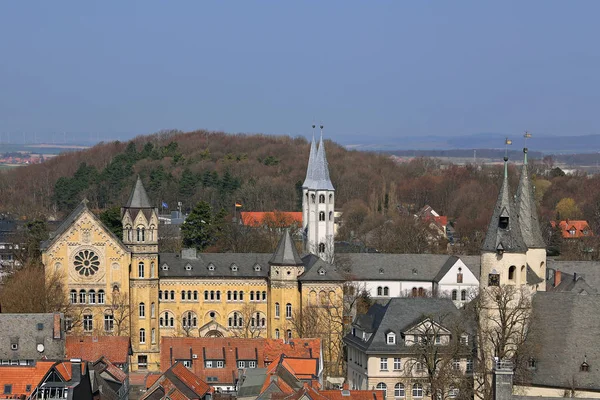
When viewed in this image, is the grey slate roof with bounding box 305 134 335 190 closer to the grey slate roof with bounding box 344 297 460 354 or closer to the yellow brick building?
the yellow brick building

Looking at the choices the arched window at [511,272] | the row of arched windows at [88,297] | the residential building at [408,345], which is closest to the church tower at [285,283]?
the row of arched windows at [88,297]

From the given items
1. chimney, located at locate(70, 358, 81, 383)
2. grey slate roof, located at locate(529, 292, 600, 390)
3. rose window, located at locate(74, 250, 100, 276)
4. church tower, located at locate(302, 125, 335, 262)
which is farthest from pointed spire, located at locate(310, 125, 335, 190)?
chimney, located at locate(70, 358, 81, 383)

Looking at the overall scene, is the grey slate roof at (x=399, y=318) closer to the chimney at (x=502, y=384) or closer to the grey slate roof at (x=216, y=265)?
the chimney at (x=502, y=384)

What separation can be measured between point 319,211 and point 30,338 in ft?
160

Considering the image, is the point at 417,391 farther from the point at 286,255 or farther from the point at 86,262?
the point at 86,262

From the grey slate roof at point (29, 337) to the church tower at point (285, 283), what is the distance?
2518 centimetres

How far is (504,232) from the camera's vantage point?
230ft

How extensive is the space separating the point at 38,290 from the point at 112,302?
22.1ft

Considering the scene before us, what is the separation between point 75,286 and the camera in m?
98.3

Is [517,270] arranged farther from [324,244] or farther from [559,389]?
[324,244]

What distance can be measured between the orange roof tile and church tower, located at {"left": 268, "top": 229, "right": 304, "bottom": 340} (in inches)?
1481

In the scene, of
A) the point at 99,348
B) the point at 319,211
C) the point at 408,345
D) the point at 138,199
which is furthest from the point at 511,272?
the point at 319,211

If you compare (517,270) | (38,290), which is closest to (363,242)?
(38,290)

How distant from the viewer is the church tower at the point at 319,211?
392 feet
